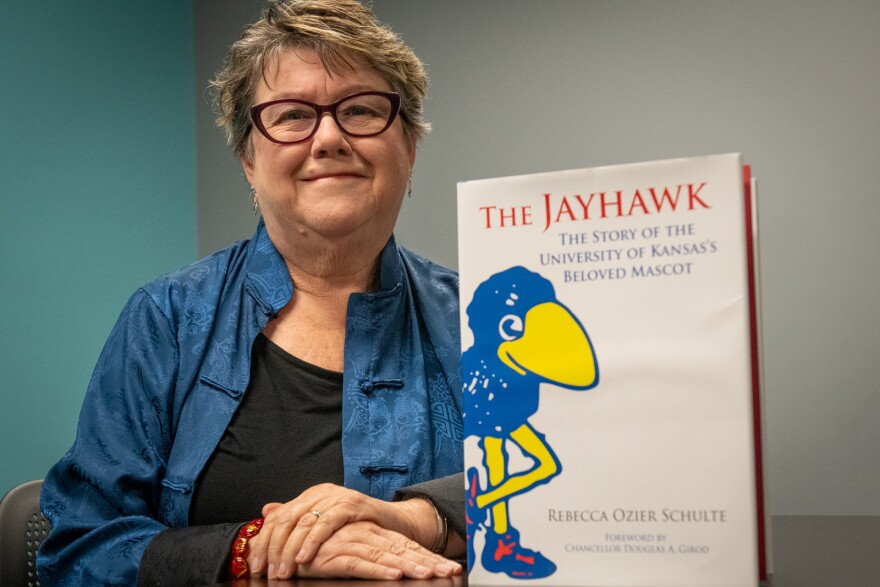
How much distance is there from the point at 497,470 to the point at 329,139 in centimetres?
74

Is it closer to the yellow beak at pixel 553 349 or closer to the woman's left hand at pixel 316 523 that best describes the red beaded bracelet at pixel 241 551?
the woman's left hand at pixel 316 523

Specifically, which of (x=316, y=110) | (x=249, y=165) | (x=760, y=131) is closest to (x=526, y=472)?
(x=316, y=110)

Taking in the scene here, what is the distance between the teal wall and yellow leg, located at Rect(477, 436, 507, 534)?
192 cm

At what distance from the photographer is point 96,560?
40.2 inches

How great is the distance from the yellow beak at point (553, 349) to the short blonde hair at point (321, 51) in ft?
2.64

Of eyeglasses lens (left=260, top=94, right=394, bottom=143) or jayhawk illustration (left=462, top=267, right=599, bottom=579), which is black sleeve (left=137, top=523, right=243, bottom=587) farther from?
eyeglasses lens (left=260, top=94, right=394, bottom=143)

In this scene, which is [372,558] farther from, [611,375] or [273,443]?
[273,443]

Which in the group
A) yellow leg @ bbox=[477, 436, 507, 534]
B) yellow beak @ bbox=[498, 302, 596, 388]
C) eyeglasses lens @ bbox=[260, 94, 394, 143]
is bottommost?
yellow leg @ bbox=[477, 436, 507, 534]

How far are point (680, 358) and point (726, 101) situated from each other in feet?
7.13

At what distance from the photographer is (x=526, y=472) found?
574 millimetres

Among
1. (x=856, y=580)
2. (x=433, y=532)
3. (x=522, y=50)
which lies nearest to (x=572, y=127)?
(x=522, y=50)

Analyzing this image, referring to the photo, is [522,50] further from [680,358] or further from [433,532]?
[680,358]

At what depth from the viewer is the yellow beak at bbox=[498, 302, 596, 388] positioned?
22.3 inches

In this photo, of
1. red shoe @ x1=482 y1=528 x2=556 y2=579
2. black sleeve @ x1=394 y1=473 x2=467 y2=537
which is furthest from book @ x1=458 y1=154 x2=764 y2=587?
black sleeve @ x1=394 y1=473 x2=467 y2=537
